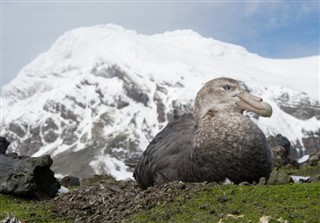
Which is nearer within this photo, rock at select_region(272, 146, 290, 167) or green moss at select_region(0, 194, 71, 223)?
green moss at select_region(0, 194, 71, 223)

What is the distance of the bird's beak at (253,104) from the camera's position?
13.5m

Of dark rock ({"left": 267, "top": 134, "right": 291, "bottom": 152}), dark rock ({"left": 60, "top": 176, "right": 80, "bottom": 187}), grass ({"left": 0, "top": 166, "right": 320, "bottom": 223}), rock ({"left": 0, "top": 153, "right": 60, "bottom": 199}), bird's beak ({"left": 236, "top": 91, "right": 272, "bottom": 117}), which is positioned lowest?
dark rock ({"left": 60, "top": 176, "right": 80, "bottom": 187})

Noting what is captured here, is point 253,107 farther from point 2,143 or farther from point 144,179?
point 2,143

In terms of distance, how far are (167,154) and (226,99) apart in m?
1.85

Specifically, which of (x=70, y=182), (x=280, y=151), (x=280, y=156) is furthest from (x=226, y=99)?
(x=280, y=151)

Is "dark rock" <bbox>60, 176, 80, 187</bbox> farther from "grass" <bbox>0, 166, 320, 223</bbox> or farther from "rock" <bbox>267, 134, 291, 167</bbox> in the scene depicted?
"grass" <bbox>0, 166, 320, 223</bbox>

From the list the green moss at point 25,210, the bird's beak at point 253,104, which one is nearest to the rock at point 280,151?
the green moss at point 25,210

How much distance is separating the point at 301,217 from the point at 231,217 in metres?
1.13

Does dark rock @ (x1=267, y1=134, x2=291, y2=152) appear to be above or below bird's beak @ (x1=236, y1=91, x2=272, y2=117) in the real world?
below

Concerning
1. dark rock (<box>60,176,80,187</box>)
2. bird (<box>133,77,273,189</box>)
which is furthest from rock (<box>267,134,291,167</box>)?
bird (<box>133,77,273,189</box>)

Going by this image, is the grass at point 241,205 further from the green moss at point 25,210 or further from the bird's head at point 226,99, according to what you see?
the green moss at point 25,210

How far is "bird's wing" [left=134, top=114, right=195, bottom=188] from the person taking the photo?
1380 cm

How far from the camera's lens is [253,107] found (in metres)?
13.6

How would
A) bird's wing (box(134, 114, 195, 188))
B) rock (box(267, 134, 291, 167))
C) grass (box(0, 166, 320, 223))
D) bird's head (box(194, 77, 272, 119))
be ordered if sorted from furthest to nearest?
rock (box(267, 134, 291, 167)) → bird's wing (box(134, 114, 195, 188)) → bird's head (box(194, 77, 272, 119)) → grass (box(0, 166, 320, 223))
